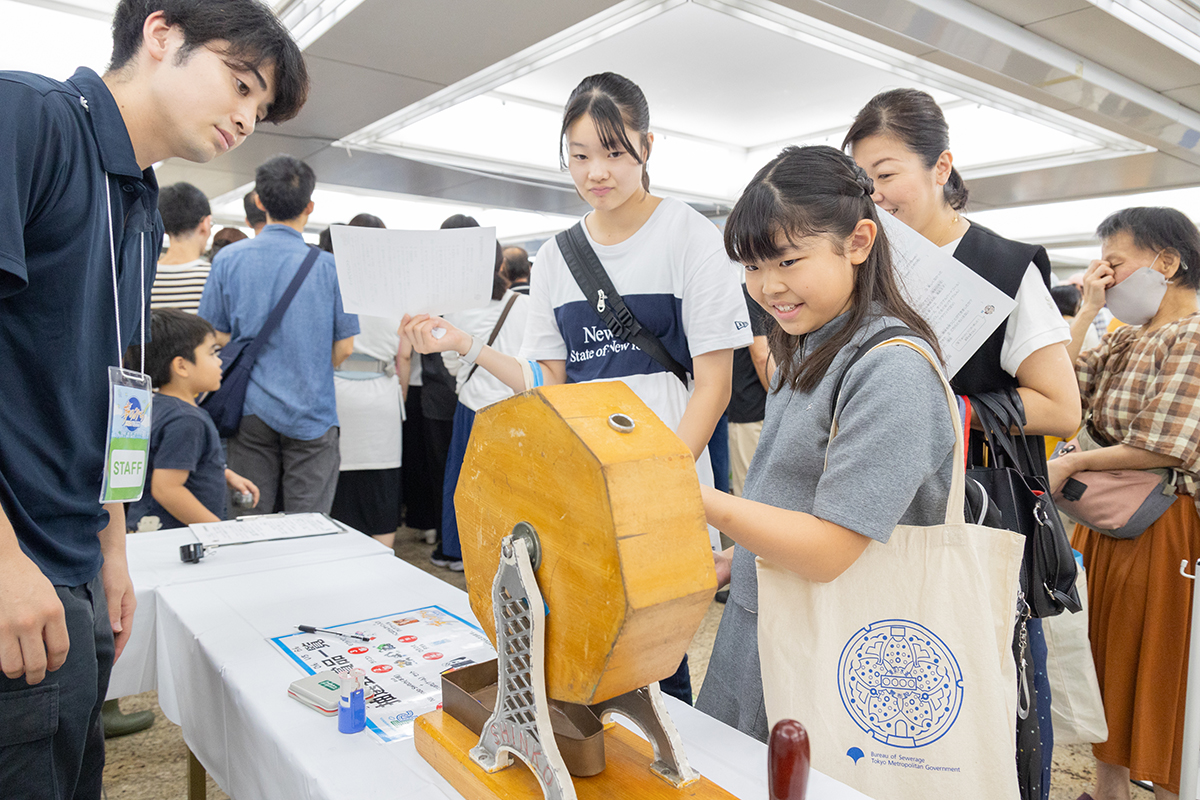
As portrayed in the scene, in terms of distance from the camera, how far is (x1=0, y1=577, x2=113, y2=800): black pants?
2.79 ft

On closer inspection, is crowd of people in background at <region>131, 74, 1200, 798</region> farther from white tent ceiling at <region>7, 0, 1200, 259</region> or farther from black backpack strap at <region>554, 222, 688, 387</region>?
white tent ceiling at <region>7, 0, 1200, 259</region>

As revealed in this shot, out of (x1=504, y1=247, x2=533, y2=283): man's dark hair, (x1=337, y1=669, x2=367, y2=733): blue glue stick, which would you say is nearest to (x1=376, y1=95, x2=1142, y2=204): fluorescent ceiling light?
(x1=504, y1=247, x2=533, y2=283): man's dark hair

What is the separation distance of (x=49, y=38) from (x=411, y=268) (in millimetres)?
4016

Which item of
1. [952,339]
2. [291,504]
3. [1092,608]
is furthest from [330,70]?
[1092,608]

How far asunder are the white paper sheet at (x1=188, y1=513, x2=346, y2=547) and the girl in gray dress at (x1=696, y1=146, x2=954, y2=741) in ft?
3.86

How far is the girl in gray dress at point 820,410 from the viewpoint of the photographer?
82cm

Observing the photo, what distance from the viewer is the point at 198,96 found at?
0.94 meters

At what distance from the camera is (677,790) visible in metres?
0.72

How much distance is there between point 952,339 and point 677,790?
0.82 metres

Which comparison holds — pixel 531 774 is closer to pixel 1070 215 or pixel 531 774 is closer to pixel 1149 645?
pixel 1149 645

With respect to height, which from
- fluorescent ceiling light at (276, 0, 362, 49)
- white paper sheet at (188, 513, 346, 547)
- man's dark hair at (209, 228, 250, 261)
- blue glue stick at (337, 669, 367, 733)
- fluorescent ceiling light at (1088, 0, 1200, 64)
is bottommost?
white paper sheet at (188, 513, 346, 547)

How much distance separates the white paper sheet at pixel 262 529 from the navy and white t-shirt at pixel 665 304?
2.77ft

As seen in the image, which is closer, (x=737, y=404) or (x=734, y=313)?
(x=734, y=313)

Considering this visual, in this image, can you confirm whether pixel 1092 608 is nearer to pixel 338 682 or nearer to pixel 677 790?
pixel 677 790
